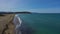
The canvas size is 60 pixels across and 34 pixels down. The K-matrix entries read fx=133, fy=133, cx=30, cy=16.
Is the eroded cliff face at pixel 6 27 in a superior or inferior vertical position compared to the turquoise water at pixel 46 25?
superior

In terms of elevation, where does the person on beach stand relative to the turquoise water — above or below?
above

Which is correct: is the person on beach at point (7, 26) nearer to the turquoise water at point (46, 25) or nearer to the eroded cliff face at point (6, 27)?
the eroded cliff face at point (6, 27)

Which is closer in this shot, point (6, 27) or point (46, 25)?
point (6, 27)

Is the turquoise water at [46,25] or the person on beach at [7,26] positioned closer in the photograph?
the person on beach at [7,26]

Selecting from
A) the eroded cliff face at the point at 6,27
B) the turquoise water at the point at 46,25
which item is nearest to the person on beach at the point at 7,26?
the eroded cliff face at the point at 6,27

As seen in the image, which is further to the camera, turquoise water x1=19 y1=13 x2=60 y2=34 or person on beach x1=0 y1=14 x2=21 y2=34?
turquoise water x1=19 y1=13 x2=60 y2=34

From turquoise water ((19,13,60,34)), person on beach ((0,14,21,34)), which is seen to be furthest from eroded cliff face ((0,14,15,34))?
turquoise water ((19,13,60,34))

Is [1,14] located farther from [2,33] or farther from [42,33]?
[2,33]

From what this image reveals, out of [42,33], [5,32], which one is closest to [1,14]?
[42,33]

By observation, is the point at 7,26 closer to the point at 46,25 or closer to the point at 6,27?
the point at 6,27

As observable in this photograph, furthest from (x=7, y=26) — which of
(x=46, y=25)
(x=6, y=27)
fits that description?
(x=46, y=25)

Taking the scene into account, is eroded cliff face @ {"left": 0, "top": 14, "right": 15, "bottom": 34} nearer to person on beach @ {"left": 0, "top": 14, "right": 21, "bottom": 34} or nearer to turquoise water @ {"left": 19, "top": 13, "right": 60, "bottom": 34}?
person on beach @ {"left": 0, "top": 14, "right": 21, "bottom": 34}
